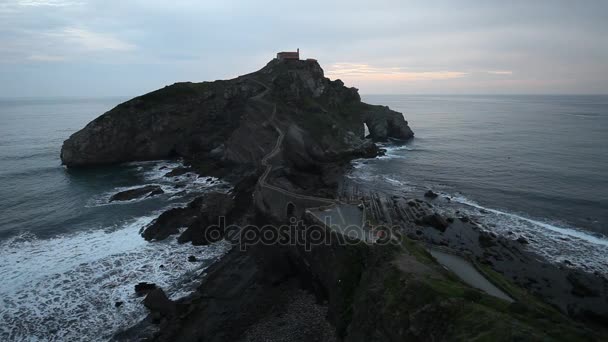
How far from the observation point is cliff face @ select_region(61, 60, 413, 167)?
62.3m

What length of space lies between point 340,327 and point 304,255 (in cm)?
739

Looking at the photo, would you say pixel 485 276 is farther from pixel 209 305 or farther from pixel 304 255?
pixel 209 305

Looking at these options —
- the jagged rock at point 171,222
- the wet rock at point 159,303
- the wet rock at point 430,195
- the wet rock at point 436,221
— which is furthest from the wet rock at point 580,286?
the jagged rock at point 171,222

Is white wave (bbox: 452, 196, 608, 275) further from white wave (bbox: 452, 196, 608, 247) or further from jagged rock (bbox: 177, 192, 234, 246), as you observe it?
jagged rock (bbox: 177, 192, 234, 246)

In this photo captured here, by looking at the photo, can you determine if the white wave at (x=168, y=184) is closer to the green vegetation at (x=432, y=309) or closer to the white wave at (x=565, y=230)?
the green vegetation at (x=432, y=309)

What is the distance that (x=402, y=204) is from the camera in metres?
43.2

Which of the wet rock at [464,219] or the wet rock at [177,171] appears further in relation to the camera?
the wet rock at [177,171]

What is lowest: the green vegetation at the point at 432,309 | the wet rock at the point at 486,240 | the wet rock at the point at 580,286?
the wet rock at the point at 580,286

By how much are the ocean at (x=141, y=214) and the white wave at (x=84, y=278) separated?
9 centimetres

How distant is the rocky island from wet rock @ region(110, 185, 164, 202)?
0.83ft

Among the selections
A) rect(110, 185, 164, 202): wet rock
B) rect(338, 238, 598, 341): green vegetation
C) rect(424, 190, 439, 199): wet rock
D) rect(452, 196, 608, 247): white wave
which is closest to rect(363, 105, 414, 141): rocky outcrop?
rect(424, 190, 439, 199): wet rock

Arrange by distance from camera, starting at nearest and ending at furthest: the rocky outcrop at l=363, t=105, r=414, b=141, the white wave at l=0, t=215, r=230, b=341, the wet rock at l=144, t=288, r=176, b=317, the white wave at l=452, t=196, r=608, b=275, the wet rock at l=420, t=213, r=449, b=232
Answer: the white wave at l=0, t=215, r=230, b=341 → the wet rock at l=144, t=288, r=176, b=317 → the white wave at l=452, t=196, r=608, b=275 → the wet rock at l=420, t=213, r=449, b=232 → the rocky outcrop at l=363, t=105, r=414, b=141

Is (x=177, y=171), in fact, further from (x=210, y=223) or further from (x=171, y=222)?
(x=210, y=223)

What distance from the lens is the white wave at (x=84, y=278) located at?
2384 cm
